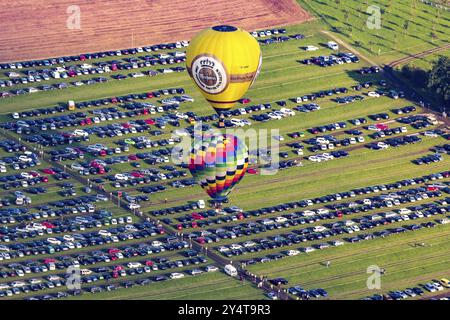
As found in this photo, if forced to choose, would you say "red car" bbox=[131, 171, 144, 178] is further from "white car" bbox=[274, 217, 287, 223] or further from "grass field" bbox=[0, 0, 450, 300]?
"white car" bbox=[274, 217, 287, 223]

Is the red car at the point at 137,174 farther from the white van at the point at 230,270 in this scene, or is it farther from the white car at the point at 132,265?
the white van at the point at 230,270

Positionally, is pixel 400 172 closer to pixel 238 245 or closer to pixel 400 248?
pixel 400 248

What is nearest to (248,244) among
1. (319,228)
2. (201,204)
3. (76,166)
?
(319,228)

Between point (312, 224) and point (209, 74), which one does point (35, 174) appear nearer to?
point (209, 74)

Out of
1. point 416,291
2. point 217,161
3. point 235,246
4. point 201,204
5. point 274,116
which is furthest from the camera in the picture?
point 274,116

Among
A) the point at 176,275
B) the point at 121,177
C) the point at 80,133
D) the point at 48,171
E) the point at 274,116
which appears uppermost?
the point at 274,116

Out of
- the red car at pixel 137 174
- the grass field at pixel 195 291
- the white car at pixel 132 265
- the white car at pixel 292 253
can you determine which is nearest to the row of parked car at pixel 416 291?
the white car at pixel 292 253
